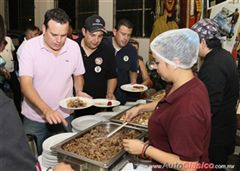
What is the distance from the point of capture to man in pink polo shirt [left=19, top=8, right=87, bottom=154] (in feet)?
5.57

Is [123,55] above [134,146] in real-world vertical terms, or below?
above

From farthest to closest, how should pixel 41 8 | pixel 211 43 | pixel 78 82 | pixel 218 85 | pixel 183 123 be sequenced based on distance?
pixel 41 8 < pixel 78 82 < pixel 211 43 < pixel 218 85 < pixel 183 123

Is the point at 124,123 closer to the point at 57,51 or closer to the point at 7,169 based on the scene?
the point at 57,51

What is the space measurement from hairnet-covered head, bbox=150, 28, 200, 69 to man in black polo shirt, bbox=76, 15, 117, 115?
122 cm

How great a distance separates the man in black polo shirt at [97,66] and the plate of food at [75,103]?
49 centimetres

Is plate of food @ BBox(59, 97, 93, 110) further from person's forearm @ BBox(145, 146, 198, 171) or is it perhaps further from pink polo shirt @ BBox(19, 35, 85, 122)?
person's forearm @ BBox(145, 146, 198, 171)

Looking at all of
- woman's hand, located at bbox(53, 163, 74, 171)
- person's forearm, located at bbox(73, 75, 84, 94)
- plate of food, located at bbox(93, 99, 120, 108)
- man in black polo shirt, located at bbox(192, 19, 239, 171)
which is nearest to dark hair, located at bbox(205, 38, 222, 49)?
man in black polo shirt, located at bbox(192, 19, 239, 171)

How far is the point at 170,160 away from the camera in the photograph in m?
1.02

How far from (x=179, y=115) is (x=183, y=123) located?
0.03 meters

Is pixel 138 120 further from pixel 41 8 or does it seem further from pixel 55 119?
pixel 41 8

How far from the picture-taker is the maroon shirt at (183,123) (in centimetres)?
96

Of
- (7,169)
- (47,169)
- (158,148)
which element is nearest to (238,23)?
(158,148)

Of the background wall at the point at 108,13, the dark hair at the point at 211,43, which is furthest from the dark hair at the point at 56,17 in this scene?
the background wall at the point at 108,13

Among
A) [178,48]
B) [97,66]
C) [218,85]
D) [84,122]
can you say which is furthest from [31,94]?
[218,85]
